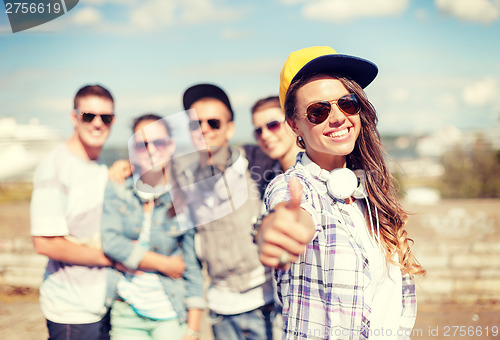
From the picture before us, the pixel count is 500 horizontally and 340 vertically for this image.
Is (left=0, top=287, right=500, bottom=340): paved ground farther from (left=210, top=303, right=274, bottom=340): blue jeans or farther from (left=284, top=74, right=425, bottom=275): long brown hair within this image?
(left=284, top=74, right=425, bottom=275): long brown hair

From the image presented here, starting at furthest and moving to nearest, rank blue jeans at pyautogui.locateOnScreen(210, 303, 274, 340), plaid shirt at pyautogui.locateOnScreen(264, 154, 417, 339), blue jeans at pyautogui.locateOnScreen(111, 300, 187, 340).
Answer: blue jeans at pyautogui.locateOnScreen(210, 303, 274, 340)
blue jeans at pyautogui.locateOnScreen(111, 300, 187, 340)
plaid shirt at pyautogui.locateOnScreen(264, 154, 417, 339)

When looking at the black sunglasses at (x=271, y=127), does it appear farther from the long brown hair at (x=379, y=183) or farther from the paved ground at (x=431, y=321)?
the paved ground at (x=431, y=321)

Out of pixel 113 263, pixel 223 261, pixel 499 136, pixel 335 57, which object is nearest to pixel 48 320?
pixel 113 263

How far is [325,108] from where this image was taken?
143cm

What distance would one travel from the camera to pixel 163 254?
7.21 feet

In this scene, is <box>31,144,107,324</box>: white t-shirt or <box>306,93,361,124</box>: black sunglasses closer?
<box>306,93,361,124</box>: black sunglasses

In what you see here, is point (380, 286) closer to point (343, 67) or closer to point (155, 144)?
point (343, 67)

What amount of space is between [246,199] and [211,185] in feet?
0.79

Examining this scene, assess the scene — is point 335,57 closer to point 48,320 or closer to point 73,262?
point 73,262

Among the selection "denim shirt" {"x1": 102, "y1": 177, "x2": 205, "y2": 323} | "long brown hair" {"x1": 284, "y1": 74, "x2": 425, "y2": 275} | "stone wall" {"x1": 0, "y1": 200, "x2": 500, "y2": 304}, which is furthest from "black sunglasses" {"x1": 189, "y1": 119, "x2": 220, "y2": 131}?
"stone wall" {"x1": 0, "y1": 200, "x2": 500, "y2": 304}

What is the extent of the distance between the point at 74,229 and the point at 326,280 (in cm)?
151

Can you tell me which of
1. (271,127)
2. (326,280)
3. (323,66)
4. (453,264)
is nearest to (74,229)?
(271,127)

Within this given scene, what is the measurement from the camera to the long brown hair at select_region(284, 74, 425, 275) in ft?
5.07

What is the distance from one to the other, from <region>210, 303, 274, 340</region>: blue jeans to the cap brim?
147 centimetres
